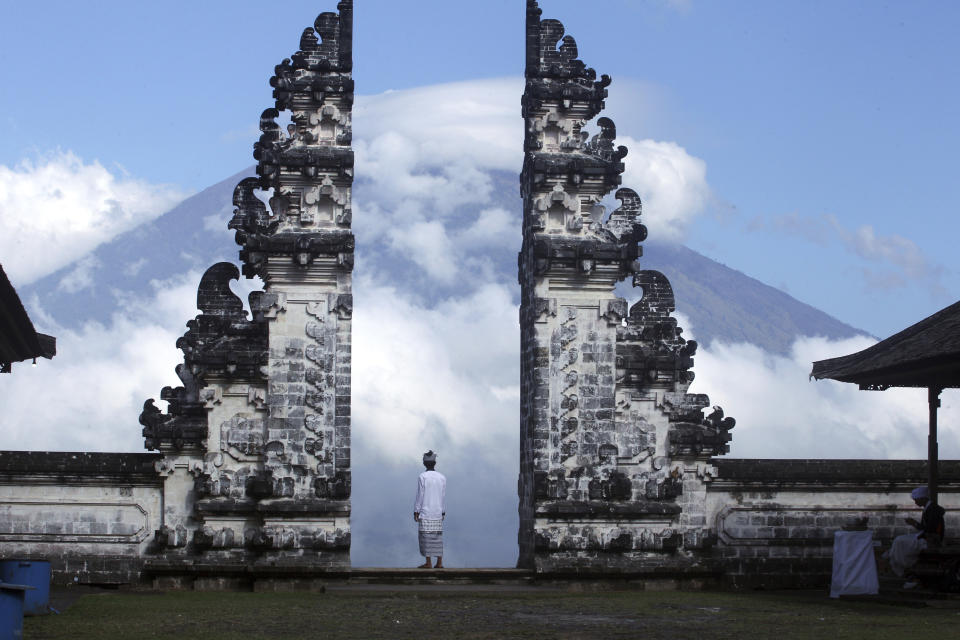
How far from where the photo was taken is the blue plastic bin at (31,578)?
14828mm

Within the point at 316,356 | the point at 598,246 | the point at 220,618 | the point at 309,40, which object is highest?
the point at 309,40

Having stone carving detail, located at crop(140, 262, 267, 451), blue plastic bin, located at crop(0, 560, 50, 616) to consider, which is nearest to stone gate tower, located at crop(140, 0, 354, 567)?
stone carving detail, located at crop(140, 262, 267, 451)

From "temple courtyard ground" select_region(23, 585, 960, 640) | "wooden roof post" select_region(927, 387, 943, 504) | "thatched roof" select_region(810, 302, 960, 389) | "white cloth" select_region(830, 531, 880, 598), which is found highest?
"thatched roof" select_region(810, 302, 960, 389)

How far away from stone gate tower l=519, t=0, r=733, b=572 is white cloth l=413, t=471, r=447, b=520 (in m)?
1.29

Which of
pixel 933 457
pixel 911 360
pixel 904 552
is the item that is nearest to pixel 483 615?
pixel 911 360

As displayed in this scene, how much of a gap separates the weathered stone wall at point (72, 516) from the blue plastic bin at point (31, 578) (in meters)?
3.59

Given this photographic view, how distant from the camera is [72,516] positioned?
18750 mm

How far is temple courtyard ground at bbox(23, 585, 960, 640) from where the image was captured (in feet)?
44.9

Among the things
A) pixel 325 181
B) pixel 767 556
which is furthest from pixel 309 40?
pixel 767 556

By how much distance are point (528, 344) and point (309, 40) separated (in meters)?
5.29

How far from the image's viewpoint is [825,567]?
19.9 m

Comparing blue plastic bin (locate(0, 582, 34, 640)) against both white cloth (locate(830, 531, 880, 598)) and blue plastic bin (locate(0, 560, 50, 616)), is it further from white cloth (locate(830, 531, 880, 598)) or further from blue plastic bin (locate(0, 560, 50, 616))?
white cloth (locate(830, 531, 880, 598))

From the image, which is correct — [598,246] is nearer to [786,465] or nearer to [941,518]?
[786,465]

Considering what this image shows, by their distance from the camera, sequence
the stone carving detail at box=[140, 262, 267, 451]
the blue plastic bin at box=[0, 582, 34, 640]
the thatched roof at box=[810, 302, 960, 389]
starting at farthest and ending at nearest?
the stone carving detail at box=[140, 262, 267, 451] → the thatched roof at box=[810, 302, 960, 389] → the blue plastic bin at box=[0, 582, 34, 640]
